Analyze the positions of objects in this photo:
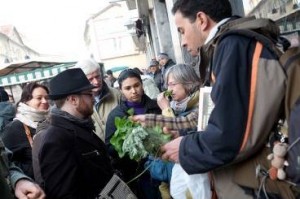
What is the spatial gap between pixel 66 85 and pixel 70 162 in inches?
27.4

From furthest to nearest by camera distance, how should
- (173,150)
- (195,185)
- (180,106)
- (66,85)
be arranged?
(180,106), (66,85), (195,185), (173,150)

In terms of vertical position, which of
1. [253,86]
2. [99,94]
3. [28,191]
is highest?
[253,86]

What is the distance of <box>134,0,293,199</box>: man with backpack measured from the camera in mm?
1610

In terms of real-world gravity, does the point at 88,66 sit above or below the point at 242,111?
above

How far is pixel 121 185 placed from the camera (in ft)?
8.93

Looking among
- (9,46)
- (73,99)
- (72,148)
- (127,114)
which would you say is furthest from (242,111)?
(9,46)

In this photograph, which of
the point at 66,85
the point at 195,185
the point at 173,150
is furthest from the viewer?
the point at 66,85

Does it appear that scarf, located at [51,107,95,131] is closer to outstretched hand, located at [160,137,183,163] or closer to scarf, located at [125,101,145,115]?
outstretched hand, located at [160,137,183,163]

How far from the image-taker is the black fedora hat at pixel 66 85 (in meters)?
2.92

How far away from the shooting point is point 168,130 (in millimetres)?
2582

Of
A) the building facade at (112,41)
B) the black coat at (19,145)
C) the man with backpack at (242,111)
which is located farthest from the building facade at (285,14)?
the building facade at (112,41)

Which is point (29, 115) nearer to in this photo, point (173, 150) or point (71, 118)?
point (71, 118)

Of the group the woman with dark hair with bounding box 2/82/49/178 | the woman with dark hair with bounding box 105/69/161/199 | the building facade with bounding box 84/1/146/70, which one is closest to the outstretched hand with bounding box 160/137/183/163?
the woman with dark hair with bounding box 105/69/161/199

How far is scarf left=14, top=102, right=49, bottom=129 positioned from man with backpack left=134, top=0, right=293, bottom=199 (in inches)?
109
